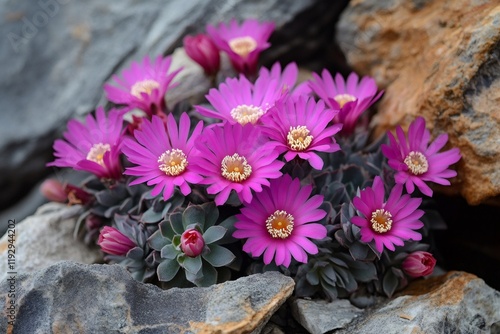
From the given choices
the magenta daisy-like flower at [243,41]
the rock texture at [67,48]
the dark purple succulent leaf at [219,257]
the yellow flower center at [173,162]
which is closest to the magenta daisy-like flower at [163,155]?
the yellow flower center at [173,162]

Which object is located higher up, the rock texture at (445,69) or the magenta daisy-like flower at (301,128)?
the magenta daisy-like flower at (301,128)

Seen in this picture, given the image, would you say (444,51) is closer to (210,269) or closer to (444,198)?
(444,198)

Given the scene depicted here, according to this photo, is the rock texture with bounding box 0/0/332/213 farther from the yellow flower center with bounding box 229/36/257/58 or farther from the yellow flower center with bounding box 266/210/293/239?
the yellow flower center with bounding box 266/210/293/239

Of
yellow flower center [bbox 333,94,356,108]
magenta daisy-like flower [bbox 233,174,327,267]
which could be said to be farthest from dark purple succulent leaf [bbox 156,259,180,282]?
yellow flower center [bbox 333,94,356,108]

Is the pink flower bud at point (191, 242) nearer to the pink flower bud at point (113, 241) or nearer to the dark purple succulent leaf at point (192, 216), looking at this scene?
the dark purple succulent leaf at point (192, 216)

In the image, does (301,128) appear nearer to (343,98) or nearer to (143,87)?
(343,98)
